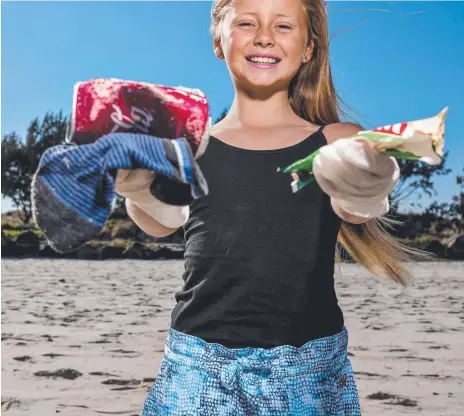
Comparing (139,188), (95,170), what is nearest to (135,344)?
(139,188)

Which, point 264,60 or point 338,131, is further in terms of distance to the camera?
point 338,131

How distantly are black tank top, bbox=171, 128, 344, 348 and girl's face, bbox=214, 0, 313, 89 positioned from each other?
0.83ft

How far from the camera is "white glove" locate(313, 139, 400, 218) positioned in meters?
1.43

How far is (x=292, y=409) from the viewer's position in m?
1.85

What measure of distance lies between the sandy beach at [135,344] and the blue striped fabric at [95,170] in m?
3.04

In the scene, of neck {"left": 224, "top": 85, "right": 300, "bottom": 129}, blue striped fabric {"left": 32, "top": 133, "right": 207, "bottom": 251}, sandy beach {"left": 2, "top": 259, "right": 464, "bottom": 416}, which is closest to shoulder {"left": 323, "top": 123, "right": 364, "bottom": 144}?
neck {"left": 224, "top": 85, "right": 300, "bottom": 129}

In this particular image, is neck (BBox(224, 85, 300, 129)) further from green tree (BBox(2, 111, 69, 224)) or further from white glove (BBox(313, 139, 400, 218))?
green tree (BBox(2, 111, 69, 224))

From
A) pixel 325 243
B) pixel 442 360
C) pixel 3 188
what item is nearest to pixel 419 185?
pixel 3 188

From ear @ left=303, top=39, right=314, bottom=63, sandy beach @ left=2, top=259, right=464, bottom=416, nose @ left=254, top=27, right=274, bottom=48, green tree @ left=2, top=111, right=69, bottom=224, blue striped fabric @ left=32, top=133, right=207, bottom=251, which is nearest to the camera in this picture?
blue striped fabric @ left=32, top=133, right=207, bottom=251

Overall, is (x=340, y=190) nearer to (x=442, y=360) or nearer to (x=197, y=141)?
(x=197, y=141)

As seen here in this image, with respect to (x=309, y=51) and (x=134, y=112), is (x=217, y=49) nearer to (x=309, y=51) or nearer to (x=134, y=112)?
(x=309, y=51)

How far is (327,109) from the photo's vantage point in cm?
242

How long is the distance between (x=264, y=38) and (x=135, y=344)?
4300 millimetres

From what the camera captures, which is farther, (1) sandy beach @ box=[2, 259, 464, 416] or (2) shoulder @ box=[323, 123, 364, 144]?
(1) sandy beach @ box=[2, 259, 464, 416]
